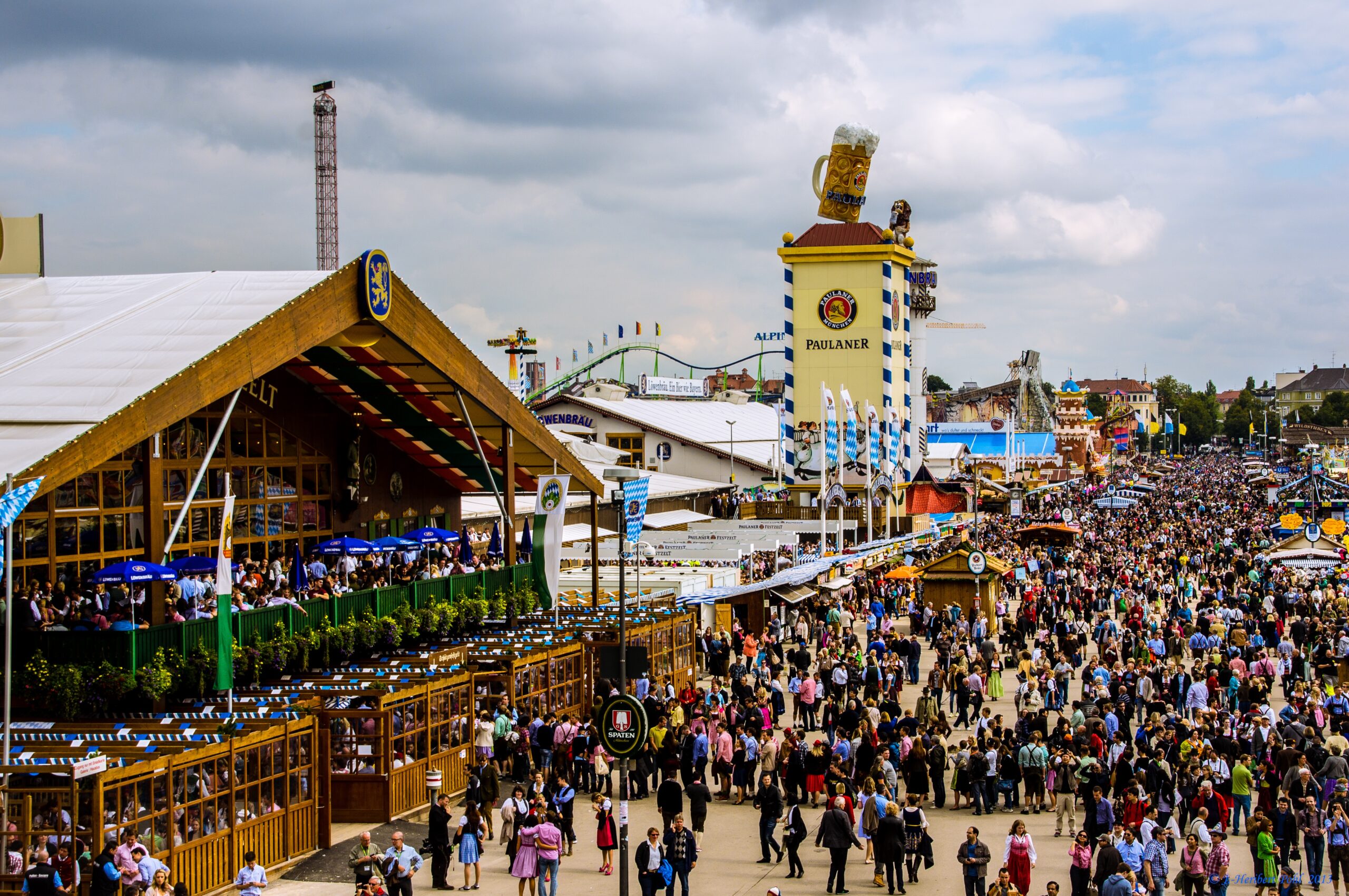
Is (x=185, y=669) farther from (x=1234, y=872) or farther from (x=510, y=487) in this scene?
(x=1234, y=872)

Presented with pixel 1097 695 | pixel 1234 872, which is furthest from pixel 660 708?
pixel 1234 872

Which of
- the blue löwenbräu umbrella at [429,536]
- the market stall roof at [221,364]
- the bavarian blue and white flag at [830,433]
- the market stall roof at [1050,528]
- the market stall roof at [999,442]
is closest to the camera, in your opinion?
the market stall roof at [221,364]

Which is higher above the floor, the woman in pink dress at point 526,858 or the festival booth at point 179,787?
the festival booth at point 179,787

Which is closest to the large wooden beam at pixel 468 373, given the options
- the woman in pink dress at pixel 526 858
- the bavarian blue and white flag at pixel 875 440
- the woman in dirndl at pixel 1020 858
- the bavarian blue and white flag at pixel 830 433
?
the woman in pink dress at pixel 526 858

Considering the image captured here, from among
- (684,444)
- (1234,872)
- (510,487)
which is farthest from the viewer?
(684,444)

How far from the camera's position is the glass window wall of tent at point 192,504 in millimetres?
21625

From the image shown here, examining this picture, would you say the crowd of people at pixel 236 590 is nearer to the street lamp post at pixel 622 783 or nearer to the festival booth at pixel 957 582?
the street lamp post at pixel 622 783

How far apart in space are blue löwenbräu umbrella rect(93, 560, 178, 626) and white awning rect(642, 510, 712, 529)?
32.1 m

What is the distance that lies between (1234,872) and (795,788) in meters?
5.45

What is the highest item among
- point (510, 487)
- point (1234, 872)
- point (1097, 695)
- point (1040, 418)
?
point (1040, 418)

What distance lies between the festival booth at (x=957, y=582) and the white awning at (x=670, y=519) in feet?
49.5

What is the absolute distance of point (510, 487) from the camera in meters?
28.8

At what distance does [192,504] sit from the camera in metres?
24.5

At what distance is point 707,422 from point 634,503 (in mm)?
57857
